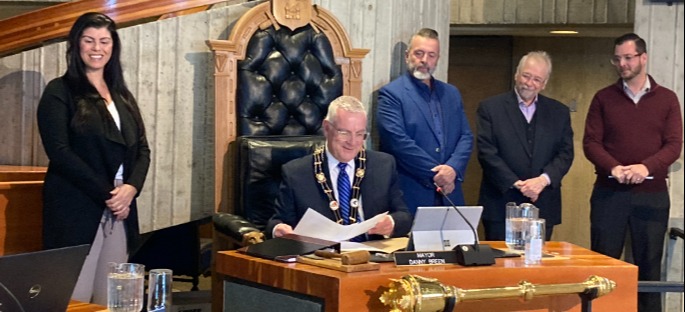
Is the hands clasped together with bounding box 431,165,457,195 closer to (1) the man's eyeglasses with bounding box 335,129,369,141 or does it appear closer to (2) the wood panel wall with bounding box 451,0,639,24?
(1) the man's eyeglasses with bounding box 335,129,369,141

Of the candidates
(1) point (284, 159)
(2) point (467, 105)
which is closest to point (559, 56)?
(2) point (467, 105)

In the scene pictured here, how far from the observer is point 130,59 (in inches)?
192

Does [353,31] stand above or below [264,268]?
above

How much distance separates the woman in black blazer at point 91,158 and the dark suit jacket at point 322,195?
0.69m

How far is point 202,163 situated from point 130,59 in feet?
1.94

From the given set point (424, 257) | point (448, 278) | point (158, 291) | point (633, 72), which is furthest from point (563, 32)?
point (158, 291)

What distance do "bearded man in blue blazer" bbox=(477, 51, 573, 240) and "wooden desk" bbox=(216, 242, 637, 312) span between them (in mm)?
1689

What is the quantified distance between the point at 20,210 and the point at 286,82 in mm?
1286

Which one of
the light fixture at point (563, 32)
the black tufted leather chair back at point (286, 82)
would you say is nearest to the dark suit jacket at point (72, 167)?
the black tufted leather chair back at point (286, 82)

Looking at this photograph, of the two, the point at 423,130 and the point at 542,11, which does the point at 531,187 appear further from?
the point at 542,11

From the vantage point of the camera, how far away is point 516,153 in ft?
16.5

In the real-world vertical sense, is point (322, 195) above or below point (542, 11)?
below

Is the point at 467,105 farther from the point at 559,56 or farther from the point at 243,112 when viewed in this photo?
the point at 243,112

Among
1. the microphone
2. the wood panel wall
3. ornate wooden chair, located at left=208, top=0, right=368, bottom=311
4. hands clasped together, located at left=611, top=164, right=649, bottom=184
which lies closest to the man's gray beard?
ornate wooden chair, located at left=208, top=0, right=368, bottom=311
